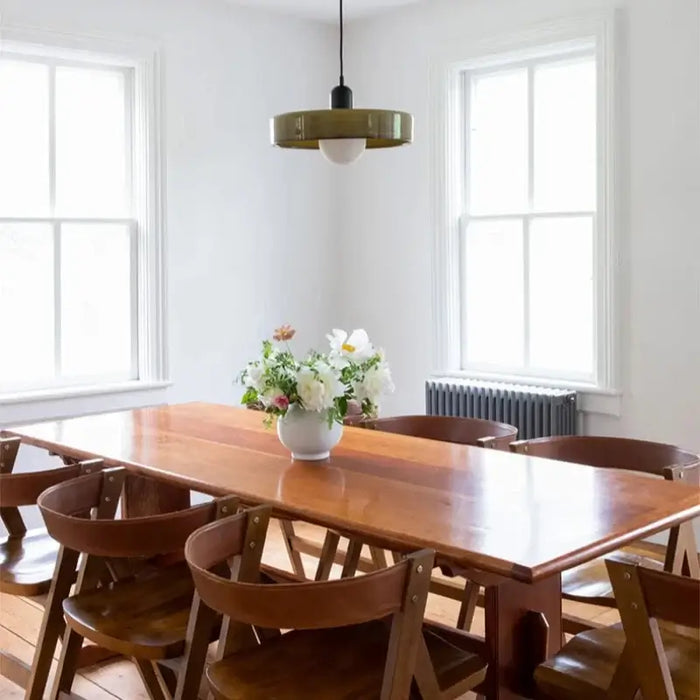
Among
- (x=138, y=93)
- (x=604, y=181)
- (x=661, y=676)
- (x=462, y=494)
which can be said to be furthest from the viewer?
(x=138, y=93)

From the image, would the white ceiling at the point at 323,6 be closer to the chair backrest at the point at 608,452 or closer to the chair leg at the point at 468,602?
the chair backrest at the point at 608,452

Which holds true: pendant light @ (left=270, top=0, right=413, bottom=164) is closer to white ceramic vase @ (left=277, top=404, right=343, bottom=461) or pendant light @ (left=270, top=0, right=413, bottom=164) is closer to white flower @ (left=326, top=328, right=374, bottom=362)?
white flower @ (left=326, top=328, right=374, bottom=362)

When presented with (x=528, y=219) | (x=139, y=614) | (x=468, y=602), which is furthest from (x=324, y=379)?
(x=528, y=219)

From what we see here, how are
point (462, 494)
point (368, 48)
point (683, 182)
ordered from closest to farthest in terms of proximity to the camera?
point (462, 494), point (683, 182), point (368, 48)

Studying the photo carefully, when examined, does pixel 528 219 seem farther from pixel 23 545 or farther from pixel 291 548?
pixel 23 545

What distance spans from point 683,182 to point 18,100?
344 centimetres

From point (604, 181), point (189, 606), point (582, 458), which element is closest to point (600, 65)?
point (604, 181)

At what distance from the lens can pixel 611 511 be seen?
2578 millimetres

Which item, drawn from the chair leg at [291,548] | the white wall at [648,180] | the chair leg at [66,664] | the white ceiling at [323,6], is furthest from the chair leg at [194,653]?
the white ceiling at [323,6]

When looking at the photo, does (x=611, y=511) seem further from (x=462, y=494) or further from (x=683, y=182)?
(x=683, y=182)

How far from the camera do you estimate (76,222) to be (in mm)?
5434

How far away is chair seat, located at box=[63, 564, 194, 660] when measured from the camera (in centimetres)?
254

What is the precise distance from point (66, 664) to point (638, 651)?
1666 mm

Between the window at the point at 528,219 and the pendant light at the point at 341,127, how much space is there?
2470 millimetres
